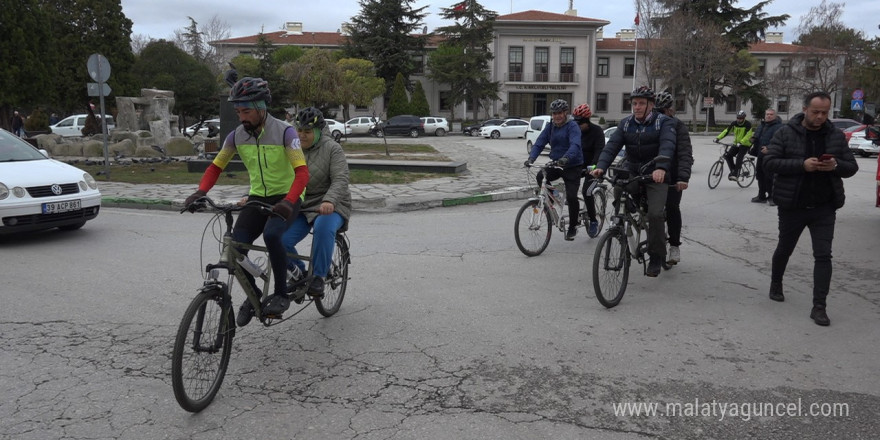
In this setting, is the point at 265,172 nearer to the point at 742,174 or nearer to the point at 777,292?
the point at 777,292

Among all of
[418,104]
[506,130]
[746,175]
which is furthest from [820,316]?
[418,104]

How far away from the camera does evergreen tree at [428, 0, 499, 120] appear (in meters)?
56.6

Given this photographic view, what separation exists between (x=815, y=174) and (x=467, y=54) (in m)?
52.9

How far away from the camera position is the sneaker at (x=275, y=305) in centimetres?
441

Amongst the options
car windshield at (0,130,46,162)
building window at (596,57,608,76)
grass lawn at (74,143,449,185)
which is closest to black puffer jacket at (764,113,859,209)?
car windshield at (0,130,46,162)

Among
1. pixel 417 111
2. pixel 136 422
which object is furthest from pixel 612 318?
pixel 417 111

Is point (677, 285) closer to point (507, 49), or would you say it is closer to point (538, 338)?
point (538, 338)

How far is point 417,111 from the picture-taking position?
56.4 m

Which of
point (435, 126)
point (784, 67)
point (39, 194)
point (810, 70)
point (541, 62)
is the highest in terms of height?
point (541, 62)

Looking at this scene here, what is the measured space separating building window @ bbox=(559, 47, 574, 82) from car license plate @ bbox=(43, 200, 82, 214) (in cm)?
5769

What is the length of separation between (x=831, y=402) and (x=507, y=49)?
6089 cm

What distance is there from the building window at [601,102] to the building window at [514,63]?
28.1ft

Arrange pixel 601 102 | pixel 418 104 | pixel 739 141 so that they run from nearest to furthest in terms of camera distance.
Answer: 1. pixel 739 141
2. pixel 418 104
3. pixel 601 102

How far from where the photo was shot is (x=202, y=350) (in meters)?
3.77
